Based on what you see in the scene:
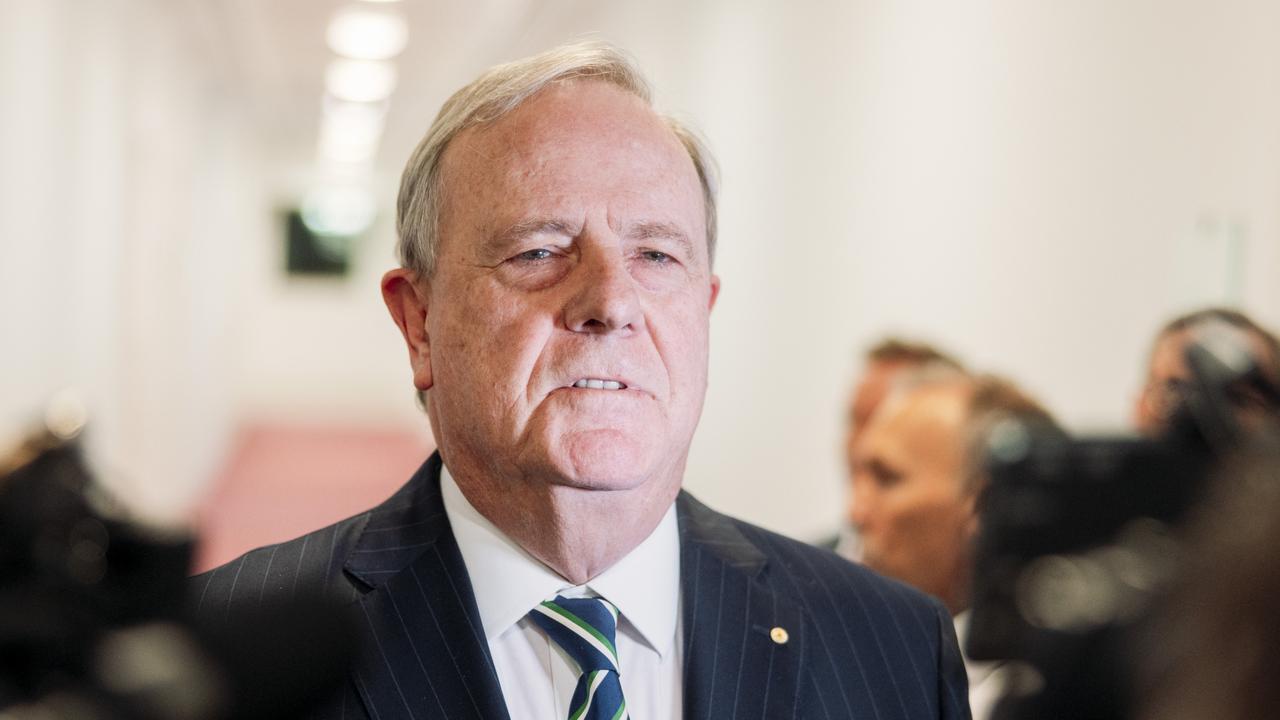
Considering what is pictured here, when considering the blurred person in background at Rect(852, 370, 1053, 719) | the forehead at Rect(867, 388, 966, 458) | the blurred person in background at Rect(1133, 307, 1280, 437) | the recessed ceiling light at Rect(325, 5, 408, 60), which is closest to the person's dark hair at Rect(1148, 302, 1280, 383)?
the blurred person in background at Rect(1133, 307, 1280, 437)

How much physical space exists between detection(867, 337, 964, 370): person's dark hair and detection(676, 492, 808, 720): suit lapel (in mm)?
1785

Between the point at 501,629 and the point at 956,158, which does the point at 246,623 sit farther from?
the point at 956,158

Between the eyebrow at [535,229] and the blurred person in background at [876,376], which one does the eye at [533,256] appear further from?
the blurred person in background at [876,376]

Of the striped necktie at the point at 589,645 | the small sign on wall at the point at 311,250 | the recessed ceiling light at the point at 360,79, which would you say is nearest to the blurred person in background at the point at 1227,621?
the striped necktie at the point at 589,645

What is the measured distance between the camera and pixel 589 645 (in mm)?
1382

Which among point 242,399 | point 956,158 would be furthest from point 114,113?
point 242,399

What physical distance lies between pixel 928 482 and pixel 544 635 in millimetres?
1528

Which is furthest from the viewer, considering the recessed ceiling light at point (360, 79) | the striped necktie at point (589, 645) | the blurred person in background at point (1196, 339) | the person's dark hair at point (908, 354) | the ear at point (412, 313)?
the recessed ceiling light at point (360, 79)

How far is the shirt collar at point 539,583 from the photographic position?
1428mm

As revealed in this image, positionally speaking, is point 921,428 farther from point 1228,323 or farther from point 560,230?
point 560,230

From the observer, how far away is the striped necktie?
1.34 meters

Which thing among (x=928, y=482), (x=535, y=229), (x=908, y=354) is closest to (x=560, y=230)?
(x=535, y=229)

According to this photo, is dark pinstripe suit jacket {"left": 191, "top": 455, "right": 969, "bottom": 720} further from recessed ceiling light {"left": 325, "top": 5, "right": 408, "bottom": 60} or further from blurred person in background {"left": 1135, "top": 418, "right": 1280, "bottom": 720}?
recessed ceiling light {"left": 325, "top": 5, "right": 408, "bottom": 60}

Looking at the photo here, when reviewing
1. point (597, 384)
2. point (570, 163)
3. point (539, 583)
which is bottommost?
point (539, 583)
